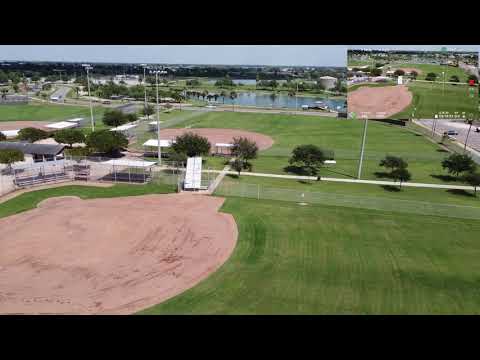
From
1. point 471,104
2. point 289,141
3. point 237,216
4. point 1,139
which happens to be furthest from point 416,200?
point 1,139

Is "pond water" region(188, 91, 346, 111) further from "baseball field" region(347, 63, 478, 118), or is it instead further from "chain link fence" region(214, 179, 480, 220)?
"chain link fence" region(214, 179, 480, 220)

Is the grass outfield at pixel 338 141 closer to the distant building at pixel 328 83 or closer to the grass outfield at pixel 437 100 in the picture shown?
the grass outfield at pixel 437 100

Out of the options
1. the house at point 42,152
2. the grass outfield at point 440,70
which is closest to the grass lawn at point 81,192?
the house at point 42,152

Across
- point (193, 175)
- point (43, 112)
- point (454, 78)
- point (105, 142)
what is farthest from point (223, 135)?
point (43, 112)

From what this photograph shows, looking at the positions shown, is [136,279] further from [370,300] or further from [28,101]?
[28,101]
